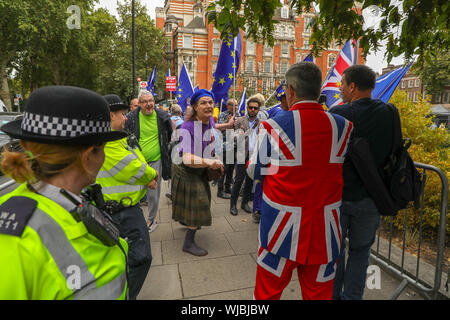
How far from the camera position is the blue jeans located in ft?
7.41

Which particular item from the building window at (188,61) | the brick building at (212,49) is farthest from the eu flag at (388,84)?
the building window at (188,61)

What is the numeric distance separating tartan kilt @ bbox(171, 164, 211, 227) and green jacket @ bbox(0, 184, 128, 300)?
8.09 feet

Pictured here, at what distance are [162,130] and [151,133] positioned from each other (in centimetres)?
18

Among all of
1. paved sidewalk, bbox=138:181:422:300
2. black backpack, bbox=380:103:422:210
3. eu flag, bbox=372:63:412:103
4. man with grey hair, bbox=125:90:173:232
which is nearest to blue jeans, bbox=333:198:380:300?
black backpack, bbox=380:103:422:210

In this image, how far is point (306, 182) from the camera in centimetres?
181

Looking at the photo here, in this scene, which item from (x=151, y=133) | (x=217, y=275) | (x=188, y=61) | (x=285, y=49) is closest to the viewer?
(x=217, y=275)

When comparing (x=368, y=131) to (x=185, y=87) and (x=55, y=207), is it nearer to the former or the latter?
(x=55, y=207)

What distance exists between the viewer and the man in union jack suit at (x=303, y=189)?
5.95 feet

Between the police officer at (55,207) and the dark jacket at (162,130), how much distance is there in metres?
3.51

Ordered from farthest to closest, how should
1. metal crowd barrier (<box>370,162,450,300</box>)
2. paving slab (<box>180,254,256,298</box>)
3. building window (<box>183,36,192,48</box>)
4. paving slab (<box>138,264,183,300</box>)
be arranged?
building window (<box>183,36,192,48</box>) → paving slab (<box>180,254,256,298</box>) → paving slab (<box>138,264,183,300</box>) → metal crowd barrier (<box>370,162,450,300</box>)

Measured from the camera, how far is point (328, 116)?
1.86 m

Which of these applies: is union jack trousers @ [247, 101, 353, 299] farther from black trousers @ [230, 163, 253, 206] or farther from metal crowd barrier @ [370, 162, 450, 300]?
black trousers @ [230, 163, 253, 206]

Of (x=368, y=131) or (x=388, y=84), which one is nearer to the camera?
(x=368, y=131)

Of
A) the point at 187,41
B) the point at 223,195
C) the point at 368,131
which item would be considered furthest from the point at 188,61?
the point at 368,131
